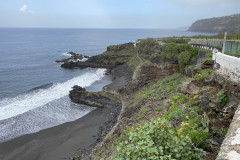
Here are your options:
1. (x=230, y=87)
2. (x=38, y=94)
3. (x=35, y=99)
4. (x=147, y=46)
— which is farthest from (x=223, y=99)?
(x=147, y=46)

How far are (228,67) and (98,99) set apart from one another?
848 inches

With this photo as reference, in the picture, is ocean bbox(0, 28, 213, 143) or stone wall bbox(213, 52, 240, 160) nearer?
stone wall bbox(213, 52, 240, 160)

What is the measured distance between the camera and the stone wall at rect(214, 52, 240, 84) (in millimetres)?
9211

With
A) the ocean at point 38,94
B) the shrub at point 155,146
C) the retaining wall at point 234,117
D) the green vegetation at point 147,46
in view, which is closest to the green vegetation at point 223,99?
the retaining wall at point 234,117

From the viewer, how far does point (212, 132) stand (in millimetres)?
8352

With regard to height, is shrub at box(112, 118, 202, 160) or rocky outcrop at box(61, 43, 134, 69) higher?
shrub at box(112, 118, 202, 160)

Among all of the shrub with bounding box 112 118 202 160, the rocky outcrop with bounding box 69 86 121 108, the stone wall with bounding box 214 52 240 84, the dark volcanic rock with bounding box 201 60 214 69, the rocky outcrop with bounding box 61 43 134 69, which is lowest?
the rocky outcrop with bounding box 69 86 121 108

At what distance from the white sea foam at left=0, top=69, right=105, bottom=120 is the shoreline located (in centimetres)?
766

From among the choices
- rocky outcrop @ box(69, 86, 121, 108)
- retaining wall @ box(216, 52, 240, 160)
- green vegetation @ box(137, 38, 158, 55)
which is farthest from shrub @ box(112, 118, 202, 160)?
green vegetation @ box(137, 38, 158, 55)

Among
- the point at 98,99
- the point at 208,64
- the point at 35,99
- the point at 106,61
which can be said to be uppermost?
the point at 208,64

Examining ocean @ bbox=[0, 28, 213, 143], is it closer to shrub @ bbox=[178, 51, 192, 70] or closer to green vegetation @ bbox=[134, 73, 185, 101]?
green vegetation @ bbox=[134, 73, 185, 101]

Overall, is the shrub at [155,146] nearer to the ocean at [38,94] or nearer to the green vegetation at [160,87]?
the green vegetation at [160,87]

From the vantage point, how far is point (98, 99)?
2905 centimetres

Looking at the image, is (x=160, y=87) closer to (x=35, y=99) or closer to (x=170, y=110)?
(x=170, y=110)
